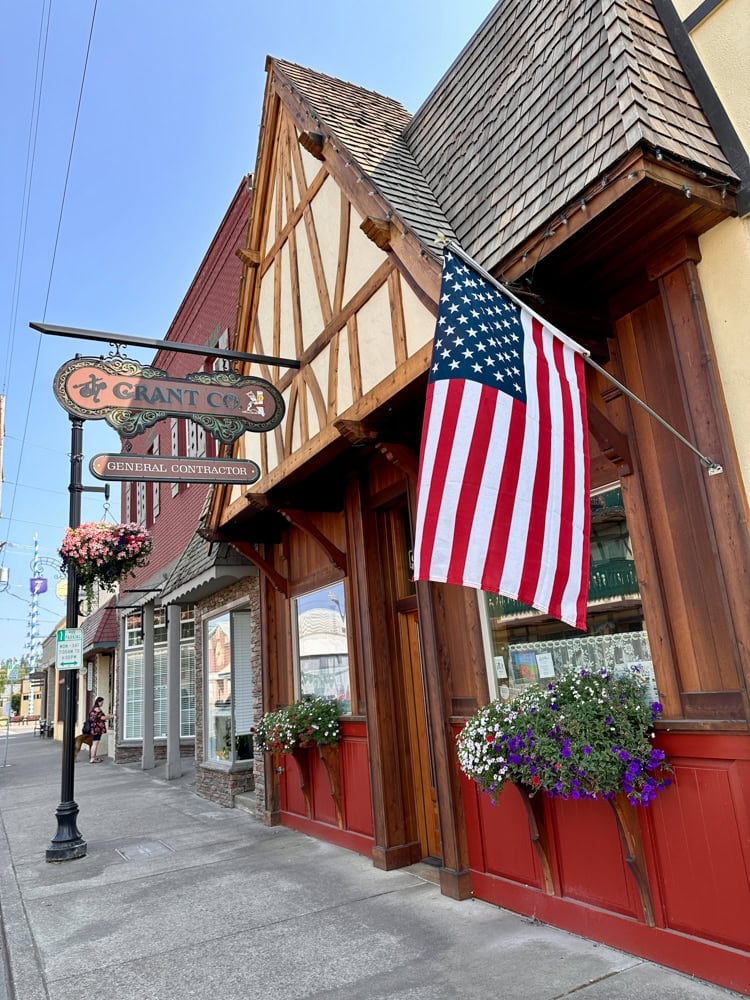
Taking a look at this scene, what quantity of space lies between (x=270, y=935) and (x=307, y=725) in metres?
2.60

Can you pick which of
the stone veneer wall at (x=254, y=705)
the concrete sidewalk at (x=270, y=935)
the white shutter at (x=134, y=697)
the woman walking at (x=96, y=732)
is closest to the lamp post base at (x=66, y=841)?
the concrete sidewalk at (x=270, y=935)

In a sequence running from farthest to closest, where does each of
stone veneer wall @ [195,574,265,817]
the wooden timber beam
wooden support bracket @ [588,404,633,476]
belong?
stone veneer wall @ [195,574,265,817], the wooden timber beam, wooden support bracket @ [588,404,633,476]

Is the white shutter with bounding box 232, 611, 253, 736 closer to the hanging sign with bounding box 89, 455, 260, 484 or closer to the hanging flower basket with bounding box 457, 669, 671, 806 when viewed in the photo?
the hanging sign with bounding box 89, 455, 260, 484

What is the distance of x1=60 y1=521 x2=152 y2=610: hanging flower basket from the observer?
8.41 m

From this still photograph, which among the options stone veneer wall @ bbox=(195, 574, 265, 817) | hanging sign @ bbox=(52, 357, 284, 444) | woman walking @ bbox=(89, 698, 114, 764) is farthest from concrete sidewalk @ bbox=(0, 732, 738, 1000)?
woman walking @ bbox=(89, 698, 114, 764)

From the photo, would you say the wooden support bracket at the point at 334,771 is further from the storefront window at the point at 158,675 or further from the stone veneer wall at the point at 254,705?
the storefront window at the point at 158,675

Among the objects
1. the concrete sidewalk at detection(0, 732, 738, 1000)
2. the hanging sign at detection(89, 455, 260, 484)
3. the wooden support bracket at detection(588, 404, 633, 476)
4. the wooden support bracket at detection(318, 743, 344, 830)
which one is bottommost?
the concrete sidewalk at detection(0, 732, 738, 1000)

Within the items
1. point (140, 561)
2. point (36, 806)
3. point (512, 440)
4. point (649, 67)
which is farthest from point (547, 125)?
point (36, 806)

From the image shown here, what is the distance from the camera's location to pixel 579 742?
407 centimetres

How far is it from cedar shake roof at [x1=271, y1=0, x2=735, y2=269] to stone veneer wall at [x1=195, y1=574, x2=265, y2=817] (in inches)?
231

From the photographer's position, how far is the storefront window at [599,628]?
445cm

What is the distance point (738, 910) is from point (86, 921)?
4942 mm

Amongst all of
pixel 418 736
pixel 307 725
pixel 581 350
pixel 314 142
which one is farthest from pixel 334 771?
pixel 314 142

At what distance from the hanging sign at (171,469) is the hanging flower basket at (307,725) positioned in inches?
101
